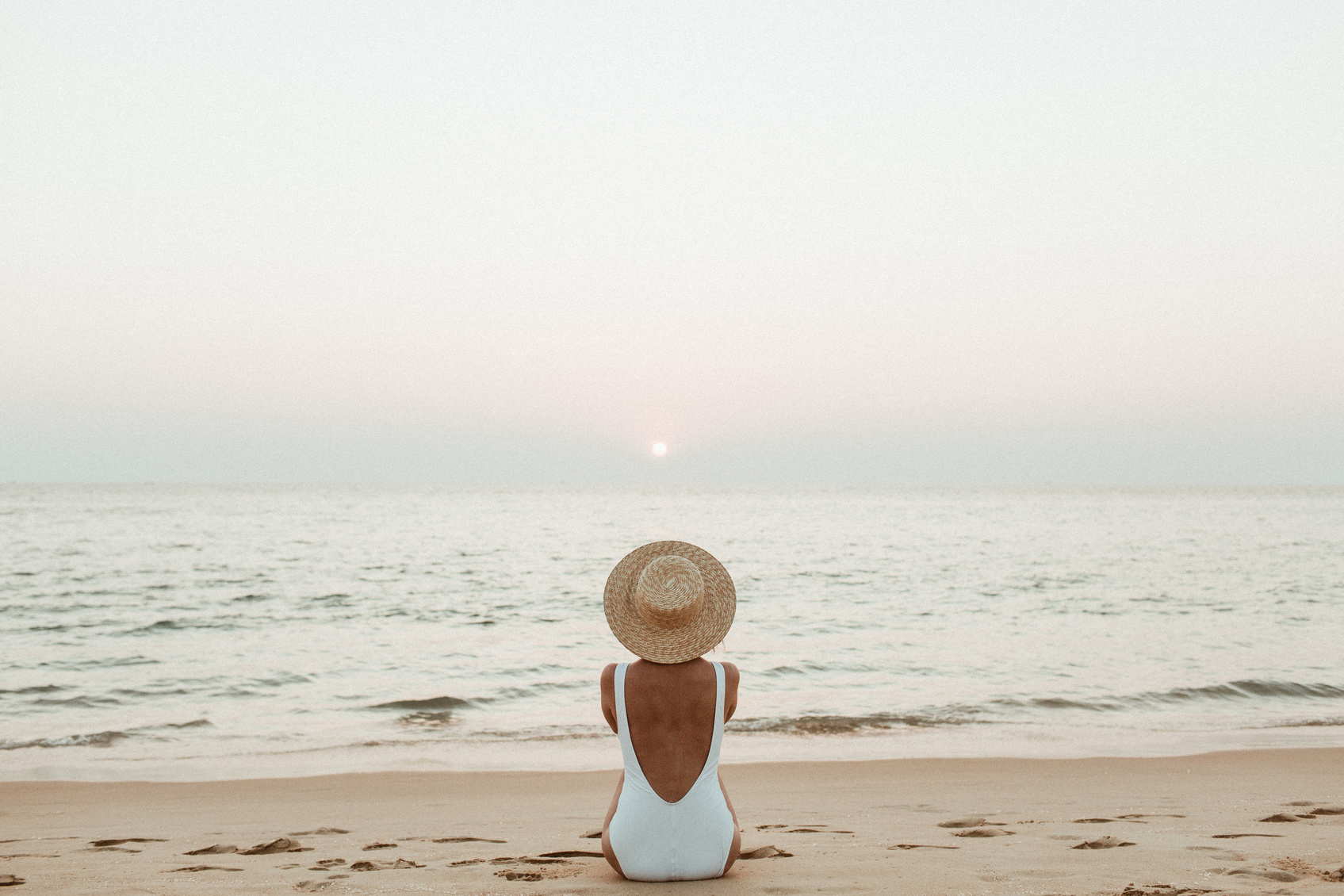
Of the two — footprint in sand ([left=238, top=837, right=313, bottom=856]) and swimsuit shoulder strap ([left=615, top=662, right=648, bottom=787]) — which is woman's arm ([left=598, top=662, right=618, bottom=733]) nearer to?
swimsuit shoulder strap ([left=615, top=662, right=648, bottom=787])

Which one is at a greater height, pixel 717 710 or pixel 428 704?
pixel 717 710

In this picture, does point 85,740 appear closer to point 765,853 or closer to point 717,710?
point 765,853

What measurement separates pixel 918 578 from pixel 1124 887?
74.6ft

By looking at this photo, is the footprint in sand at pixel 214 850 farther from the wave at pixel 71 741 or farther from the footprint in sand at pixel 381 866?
the wave at pixel 71 741

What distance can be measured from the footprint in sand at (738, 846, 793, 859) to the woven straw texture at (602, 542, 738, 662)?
128 centimetres

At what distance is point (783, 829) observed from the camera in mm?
5660

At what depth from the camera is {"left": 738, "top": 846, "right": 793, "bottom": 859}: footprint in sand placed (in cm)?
470

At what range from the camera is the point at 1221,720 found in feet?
33.4

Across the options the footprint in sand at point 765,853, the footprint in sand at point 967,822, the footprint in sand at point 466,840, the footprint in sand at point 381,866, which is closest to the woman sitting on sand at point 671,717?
the footprint in sand at point 765,853

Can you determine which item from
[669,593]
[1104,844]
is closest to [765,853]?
[669,593]

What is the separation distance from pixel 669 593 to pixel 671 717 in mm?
515

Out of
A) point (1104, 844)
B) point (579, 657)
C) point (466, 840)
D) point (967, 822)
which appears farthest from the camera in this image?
point (579, 657)

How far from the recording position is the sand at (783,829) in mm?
4336

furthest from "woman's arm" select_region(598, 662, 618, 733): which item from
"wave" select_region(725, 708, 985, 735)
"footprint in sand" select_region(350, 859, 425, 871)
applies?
"wave" select_region(725, 708, 985, 735)
